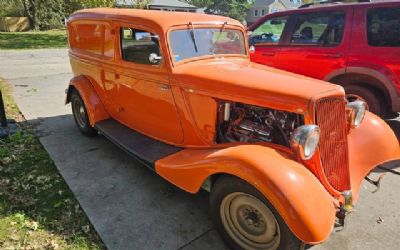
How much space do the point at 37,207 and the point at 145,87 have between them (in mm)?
1760

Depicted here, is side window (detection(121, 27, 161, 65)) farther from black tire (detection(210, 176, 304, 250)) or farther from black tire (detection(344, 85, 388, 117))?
black tire (detection(344, 85, 388, 117))

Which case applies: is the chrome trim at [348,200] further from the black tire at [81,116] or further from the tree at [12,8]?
A: the tree at [12,8]

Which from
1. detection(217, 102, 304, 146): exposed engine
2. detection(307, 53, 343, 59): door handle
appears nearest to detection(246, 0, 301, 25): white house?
detection(307, 53, 343, 59): door handle

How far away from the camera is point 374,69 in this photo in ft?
17.1

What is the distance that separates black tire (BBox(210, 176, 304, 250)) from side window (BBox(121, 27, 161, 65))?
1.65 meters

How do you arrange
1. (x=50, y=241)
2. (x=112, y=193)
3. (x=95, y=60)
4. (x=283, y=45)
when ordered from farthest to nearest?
1. (x=283, y=45)
2. (x=95, y=60)
3. (x=112, y=193)
4. (x=50, y=241)

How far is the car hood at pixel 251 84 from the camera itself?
2887mm

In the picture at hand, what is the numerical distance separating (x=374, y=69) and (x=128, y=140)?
3947 millimetres

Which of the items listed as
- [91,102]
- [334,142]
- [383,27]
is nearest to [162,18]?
[91,102]

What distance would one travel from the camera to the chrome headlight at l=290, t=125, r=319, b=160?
8.62 feet

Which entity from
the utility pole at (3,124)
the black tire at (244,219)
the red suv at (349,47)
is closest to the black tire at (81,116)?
the utility pole at (3,124)

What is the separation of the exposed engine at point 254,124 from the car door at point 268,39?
3.41 meters

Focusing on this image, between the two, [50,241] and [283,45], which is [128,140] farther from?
[283,45]

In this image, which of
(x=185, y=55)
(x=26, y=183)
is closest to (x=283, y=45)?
(x=185, y=55)
